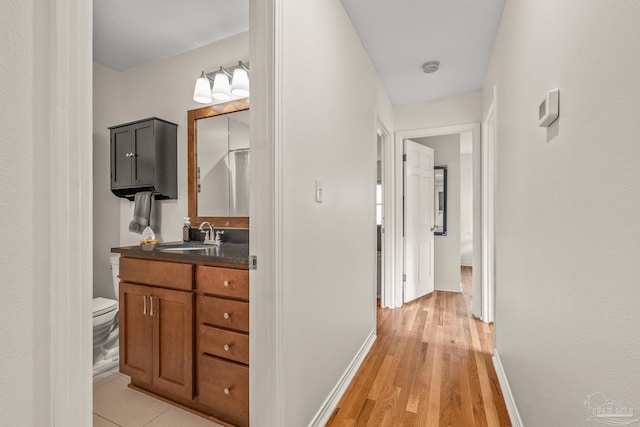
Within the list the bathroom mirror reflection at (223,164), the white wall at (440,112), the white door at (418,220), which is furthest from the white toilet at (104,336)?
the white wall at (440,112)

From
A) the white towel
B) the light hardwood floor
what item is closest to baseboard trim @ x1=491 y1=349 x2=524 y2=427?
the light hardwood floor

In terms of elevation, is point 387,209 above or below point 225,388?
above

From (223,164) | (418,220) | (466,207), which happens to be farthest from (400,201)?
(466,207)

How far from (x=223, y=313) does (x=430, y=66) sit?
8.46ft

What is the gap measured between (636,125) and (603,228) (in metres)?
0.25

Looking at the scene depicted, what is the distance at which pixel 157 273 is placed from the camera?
172 cm

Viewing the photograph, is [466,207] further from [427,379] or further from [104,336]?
[104,336]

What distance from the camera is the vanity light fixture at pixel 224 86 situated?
7.20 feet

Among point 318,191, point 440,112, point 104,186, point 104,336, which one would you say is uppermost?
point 440,112

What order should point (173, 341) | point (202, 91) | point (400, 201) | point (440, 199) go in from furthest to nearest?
point (440, 199) → point (400, 201) → point (202, 91) → point (173, 341)

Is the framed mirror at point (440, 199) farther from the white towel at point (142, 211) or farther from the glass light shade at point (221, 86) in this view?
the white towel at point (142, 211)

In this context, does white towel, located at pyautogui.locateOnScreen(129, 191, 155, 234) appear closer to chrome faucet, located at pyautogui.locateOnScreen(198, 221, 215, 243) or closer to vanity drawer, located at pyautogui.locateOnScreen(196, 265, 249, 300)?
chrome faucet, located at pyautogui.locateOnScreen(198, 221, 215, 243)

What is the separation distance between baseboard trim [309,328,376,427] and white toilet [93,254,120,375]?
163 centimetres

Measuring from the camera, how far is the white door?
3.57 metres
